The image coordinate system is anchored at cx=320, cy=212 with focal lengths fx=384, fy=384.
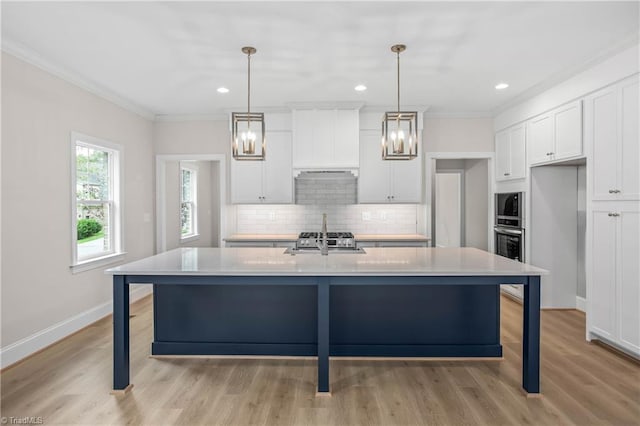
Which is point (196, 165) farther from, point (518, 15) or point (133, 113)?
point (518, 15)

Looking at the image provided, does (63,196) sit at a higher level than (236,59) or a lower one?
lower

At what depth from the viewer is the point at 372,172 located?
17.8 feet

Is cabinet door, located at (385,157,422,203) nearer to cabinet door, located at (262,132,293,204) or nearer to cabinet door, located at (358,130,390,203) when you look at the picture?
cabinet door, located at (358,130,390,203)

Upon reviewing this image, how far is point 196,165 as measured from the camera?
7629 mm

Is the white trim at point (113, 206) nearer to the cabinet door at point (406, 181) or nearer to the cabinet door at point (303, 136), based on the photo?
the cabinet door at point (303, 136)

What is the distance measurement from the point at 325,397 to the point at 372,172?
344 centimetres

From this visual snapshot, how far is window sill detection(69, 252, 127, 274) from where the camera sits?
13.2 ft

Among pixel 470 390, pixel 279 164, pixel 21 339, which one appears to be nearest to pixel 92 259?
pixel 21 339

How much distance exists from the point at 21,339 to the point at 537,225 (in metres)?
5.43

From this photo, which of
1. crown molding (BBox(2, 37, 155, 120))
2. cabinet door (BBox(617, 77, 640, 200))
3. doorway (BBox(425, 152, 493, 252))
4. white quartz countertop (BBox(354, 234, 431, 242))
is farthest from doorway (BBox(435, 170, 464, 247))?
crown molding (BBox(2, 37, 155, 120))

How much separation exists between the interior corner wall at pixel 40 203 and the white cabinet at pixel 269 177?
176 centimetres

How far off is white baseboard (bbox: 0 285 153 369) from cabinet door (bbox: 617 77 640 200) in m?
5.22

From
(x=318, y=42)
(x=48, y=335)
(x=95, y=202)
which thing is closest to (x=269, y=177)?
(x=95, y=202)

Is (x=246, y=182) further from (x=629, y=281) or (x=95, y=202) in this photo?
(x=629, y=281)
